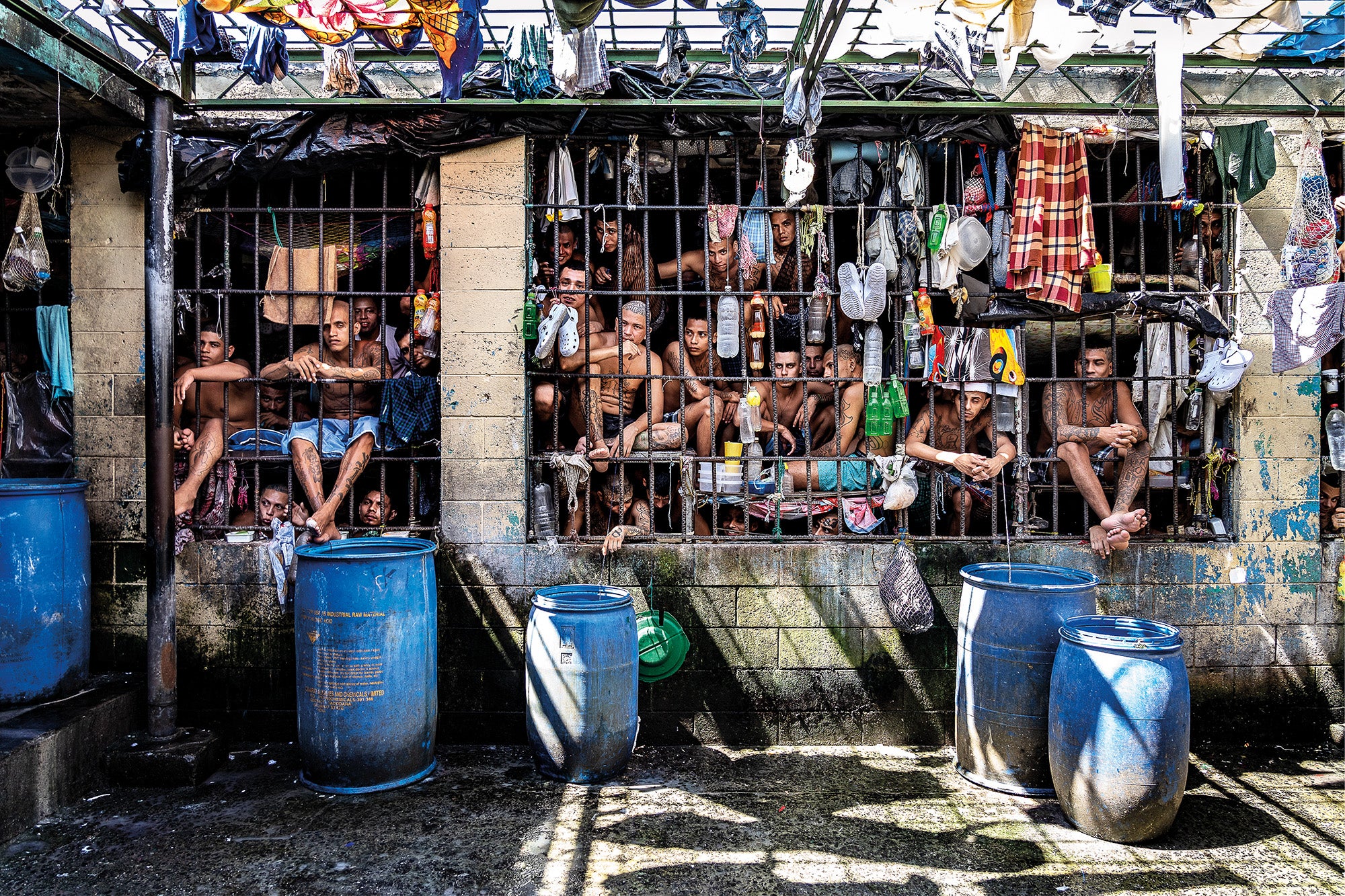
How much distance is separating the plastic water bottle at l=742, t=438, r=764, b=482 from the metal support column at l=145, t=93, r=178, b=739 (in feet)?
11.2

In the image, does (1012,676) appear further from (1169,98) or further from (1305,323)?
(1169,98)

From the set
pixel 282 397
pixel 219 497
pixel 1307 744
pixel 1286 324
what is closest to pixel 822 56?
pixel 1286 324

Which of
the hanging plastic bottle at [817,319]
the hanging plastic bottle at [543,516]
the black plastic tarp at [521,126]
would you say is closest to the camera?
the black plastic tarp at [521,126]

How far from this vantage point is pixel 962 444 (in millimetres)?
5453

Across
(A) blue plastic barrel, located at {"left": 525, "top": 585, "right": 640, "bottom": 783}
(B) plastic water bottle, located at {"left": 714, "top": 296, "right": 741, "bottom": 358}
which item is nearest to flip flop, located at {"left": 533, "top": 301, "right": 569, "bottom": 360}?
(B) plastic water bottle, located at {"left": 714, "top": 296, "right": 741, "bottom": 358}

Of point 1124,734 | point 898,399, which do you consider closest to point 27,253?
point 898,399

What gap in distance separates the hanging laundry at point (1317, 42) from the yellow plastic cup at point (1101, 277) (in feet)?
4.96

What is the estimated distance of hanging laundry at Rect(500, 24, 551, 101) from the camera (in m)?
4.84

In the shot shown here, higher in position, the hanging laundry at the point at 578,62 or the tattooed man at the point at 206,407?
the hanging laundry at the point at 578,62

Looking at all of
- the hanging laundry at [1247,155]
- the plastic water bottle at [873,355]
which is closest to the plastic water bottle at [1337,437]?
the hanging laundry at [1247,155]

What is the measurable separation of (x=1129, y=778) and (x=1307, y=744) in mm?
2367

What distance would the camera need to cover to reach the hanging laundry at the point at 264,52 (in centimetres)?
457

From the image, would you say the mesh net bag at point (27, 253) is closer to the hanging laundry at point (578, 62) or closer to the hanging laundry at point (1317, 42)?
the hanging laundry at point (578, 62)

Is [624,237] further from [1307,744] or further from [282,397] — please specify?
[1307,744]
